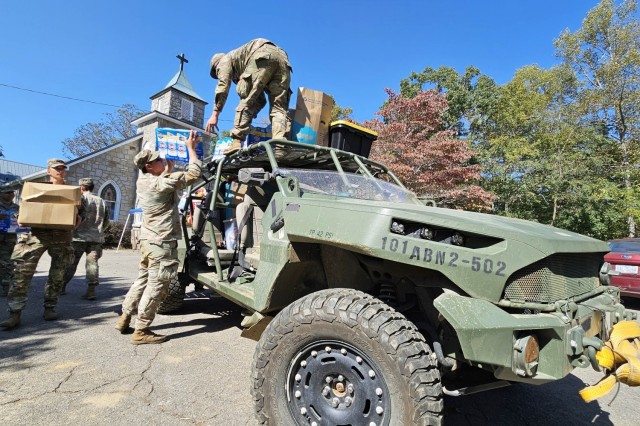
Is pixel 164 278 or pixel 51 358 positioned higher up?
pixel 164 278

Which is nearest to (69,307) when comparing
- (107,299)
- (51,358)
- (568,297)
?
(107,299)

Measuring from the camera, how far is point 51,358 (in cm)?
324

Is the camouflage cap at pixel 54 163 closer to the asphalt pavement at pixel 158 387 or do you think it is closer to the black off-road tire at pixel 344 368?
the asphalt pavement at pixel 158 387

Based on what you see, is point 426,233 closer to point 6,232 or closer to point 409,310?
point 409,310

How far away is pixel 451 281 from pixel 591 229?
1774 cm

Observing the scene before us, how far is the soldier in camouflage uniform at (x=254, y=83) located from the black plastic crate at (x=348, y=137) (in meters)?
0.89

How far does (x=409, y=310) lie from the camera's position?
241 cm

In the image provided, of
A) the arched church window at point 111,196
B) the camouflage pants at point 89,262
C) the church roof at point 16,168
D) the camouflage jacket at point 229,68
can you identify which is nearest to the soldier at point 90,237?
the camouflage pants at point 89,262

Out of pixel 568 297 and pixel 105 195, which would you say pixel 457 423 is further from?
pixel 105 195

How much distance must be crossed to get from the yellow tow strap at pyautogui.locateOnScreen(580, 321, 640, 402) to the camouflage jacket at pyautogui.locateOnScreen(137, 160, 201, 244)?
369 centimetres

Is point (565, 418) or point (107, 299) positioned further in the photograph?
point (107, 299)

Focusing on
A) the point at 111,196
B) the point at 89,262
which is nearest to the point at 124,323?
the point at 89,262

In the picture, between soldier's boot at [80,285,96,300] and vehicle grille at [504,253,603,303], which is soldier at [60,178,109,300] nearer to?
soldier's boot at [80,285,96,300]

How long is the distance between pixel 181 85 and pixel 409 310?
26.5 m
